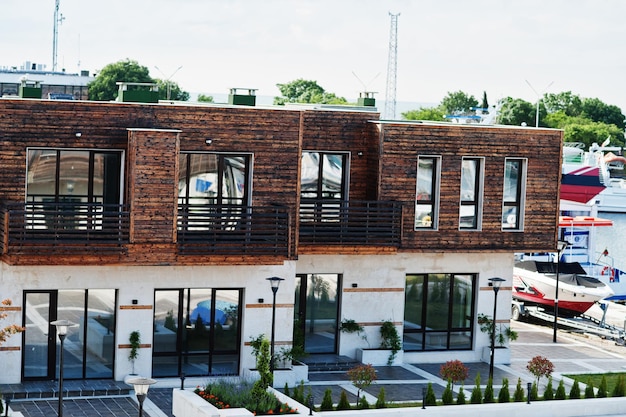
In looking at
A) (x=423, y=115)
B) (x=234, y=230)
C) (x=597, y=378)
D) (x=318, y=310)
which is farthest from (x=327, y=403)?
(x=423, y=115)

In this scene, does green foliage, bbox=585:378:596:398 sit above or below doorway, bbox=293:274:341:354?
below

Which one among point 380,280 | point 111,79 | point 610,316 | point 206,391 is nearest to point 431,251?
point 380,280

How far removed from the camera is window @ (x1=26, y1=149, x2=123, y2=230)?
2420 centimetres

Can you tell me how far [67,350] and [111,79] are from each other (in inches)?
3090

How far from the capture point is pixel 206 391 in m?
22.2

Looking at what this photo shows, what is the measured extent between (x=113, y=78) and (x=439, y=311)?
76.2 m

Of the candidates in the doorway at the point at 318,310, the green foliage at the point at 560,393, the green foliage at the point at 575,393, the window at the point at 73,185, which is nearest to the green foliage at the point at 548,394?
the green foliage at the point at 560,393

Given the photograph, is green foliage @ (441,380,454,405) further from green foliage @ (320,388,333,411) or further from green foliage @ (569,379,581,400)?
green foliage @ (569,379,581,400)

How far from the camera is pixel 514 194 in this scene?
29312 millimetres

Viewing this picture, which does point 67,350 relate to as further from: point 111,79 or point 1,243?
point 111,79

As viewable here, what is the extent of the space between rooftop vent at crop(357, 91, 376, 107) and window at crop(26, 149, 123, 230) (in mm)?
8452

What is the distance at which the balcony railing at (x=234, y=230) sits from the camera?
24844 millimetres

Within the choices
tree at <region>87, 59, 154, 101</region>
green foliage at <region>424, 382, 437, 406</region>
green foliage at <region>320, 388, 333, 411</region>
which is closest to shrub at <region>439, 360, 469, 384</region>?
green foliage at <region>424, 382, 437, 406</region>

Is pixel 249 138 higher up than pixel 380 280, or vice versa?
pixel 249 138
